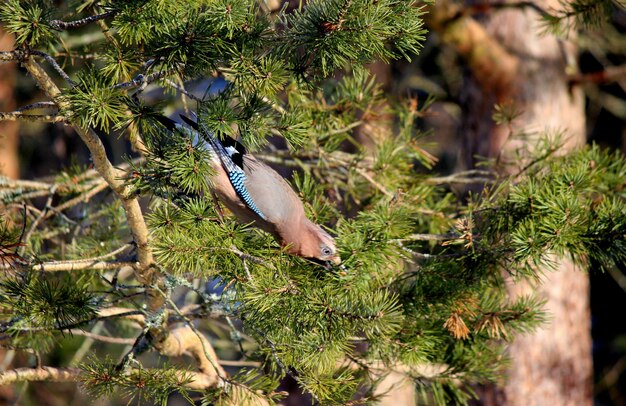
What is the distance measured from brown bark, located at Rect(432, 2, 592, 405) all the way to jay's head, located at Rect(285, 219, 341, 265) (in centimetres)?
234

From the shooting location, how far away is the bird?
299 cm

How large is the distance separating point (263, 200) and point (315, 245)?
14.6 inches

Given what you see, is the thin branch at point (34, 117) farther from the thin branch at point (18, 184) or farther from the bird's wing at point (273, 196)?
the thin branch at point (18, 184)

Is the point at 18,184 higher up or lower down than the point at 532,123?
lower down

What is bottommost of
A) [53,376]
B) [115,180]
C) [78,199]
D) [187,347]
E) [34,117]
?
[53,376]

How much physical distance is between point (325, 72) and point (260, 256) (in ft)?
2.47

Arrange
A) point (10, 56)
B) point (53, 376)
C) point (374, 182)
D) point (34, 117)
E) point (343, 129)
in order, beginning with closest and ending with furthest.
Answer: point (10, 56) < point (34, 117) < point (53, 376) < point (374, 182) < point (343, 129)

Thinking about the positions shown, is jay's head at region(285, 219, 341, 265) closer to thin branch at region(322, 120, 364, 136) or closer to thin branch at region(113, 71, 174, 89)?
thin branch at region(322, 120, 364, 136)

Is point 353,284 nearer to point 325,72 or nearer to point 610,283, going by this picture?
point 325,72

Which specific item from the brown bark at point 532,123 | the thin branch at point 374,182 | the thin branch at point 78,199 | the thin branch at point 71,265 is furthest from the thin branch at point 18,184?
the brown bark at point 532,123

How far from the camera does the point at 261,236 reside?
2.89 meters

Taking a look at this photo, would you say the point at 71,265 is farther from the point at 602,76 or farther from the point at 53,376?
the point at 602,76

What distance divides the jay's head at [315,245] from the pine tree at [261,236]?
100mm

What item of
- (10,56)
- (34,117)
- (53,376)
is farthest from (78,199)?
(10,56)
